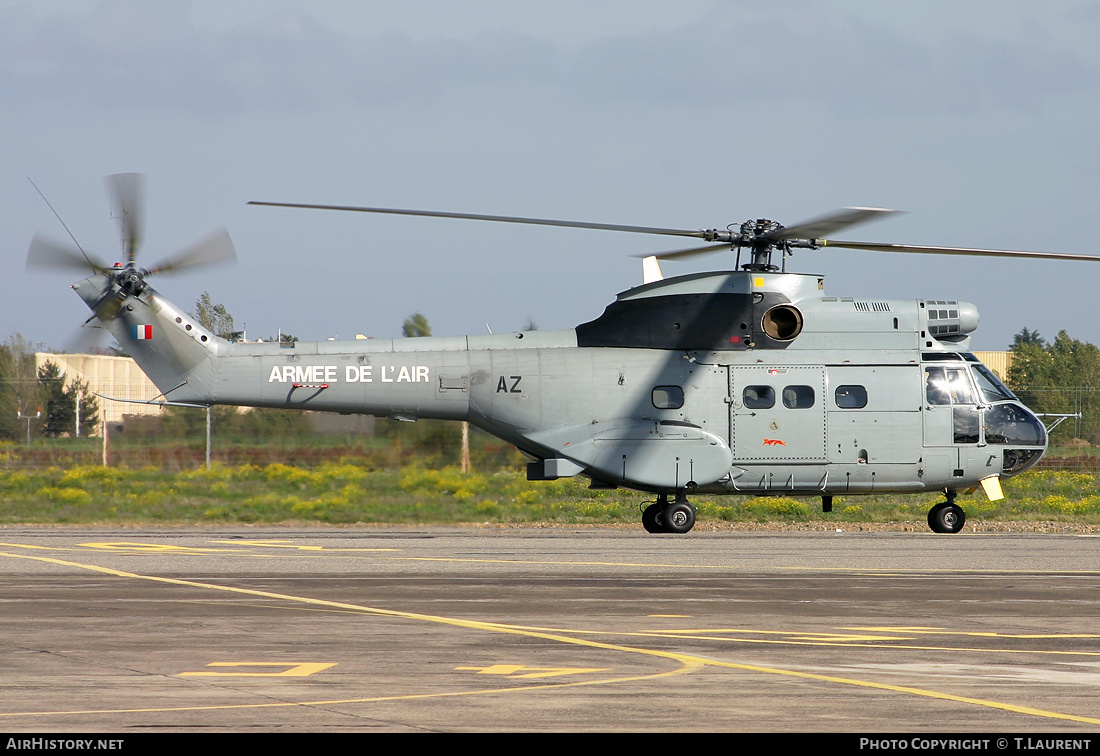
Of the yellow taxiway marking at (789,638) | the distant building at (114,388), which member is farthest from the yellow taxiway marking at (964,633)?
the distant building at (114,388)

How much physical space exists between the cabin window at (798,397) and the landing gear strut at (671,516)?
8.85ft

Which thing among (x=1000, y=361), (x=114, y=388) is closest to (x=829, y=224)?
(x=114, y=388)

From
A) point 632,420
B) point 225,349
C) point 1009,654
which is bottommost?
point 1009,654

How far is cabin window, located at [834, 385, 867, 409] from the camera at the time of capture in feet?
75.2

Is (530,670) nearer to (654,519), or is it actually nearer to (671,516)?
(671,516)

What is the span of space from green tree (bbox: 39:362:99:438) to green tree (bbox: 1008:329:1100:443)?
25.8 m

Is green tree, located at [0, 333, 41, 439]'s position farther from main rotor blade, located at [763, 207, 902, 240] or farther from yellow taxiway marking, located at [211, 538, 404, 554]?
main rotor blade, located at [763, 207, 902, 240]

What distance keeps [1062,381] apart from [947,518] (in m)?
24.9

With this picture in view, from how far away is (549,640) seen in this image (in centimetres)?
1064

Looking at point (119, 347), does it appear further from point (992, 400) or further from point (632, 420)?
point (992, 400)

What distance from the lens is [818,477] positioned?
2308 cm

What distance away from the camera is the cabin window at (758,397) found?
75.2 ft

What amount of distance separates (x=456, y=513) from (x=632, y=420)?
19.5ft
